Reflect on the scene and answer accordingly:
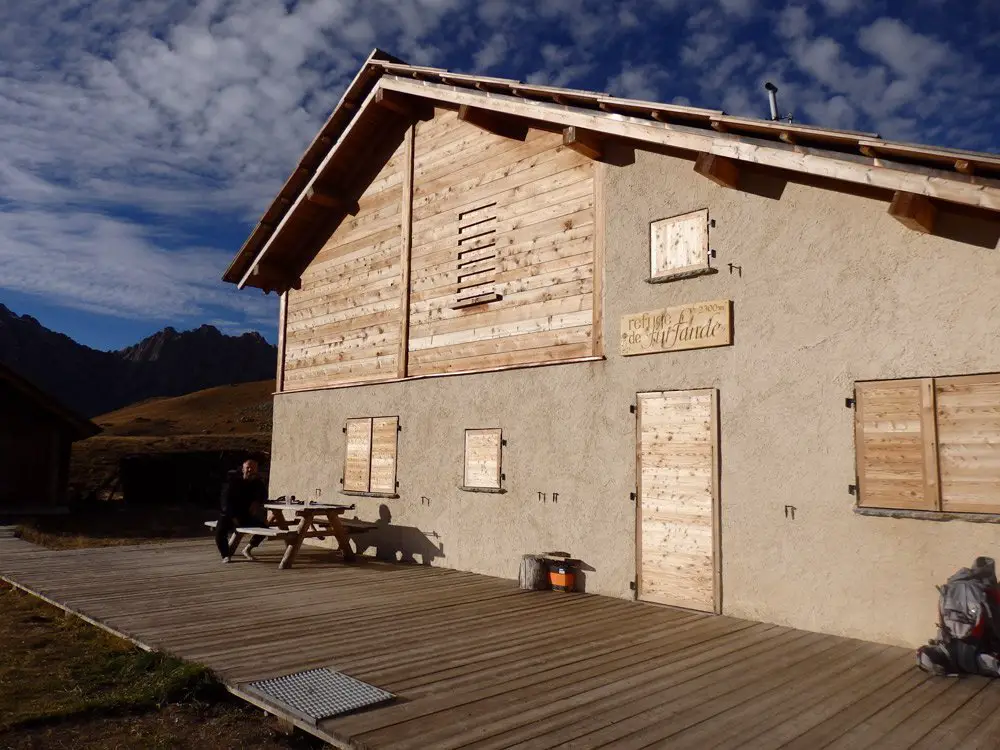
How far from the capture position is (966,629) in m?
5.75

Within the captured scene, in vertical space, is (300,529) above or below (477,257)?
below

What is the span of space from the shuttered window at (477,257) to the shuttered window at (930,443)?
5.83 m

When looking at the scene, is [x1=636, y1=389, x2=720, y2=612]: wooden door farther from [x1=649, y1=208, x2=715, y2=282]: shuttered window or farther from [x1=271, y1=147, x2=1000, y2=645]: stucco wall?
[x1=649, y1=208, x2=715, y2=282]: shuttered window

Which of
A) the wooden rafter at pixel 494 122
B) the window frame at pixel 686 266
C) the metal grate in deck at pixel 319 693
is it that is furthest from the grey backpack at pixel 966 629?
the wooden rafter at pixel 494 122

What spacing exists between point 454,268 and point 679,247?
441cm

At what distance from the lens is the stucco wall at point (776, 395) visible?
22.2 feet

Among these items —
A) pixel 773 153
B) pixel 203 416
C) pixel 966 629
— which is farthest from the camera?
pixel 203 416

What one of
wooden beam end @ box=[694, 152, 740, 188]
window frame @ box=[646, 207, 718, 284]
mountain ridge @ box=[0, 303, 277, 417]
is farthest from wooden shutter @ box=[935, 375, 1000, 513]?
mountain ridge @ box=[0, 303, 277, 417]

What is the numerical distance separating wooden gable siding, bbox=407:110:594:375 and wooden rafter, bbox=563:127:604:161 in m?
0.22

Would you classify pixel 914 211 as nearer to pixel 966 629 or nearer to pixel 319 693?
pixel 966 629

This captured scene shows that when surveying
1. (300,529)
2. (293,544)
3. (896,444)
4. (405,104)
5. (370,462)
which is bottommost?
(293,544)

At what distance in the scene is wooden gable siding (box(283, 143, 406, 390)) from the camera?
1351 centimetres

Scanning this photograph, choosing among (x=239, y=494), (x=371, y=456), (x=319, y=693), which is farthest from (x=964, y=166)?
(x=239, y=494)

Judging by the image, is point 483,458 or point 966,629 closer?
point 966,629
